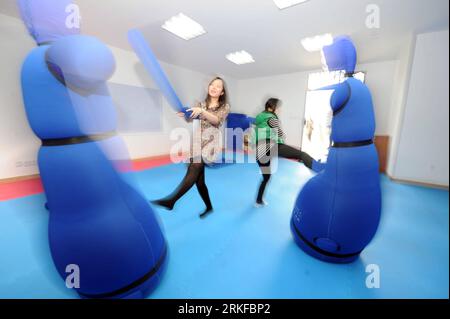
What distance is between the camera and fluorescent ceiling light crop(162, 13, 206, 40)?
1.86 feet

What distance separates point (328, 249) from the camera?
1.00 metres

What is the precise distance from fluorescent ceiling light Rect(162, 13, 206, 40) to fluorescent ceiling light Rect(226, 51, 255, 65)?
0.14 metres

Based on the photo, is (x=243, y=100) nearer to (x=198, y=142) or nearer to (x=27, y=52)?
(x=198, y=142)

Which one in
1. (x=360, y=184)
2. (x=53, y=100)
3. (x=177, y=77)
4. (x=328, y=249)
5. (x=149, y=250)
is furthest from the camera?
(x=328, y=249)

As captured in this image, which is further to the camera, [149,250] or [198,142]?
[149,250]

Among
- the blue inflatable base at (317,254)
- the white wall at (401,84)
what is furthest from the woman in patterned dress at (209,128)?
the blue inflatable base at (317,254)

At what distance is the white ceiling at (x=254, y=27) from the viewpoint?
1.70ft

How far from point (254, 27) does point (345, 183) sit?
83 cm

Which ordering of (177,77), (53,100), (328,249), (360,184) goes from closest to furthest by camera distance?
(53,100) < (177,77) < (360,184) < (328,249)

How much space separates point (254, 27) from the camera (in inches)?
25.7

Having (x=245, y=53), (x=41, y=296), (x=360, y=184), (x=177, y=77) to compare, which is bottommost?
(x=41, y=296)

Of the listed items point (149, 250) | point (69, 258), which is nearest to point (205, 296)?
point (149, 250)

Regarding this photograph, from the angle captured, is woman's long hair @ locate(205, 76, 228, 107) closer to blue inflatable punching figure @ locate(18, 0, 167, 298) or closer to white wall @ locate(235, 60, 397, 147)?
white wall @ locate(235, 60, 397, 147)

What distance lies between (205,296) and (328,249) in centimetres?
74
